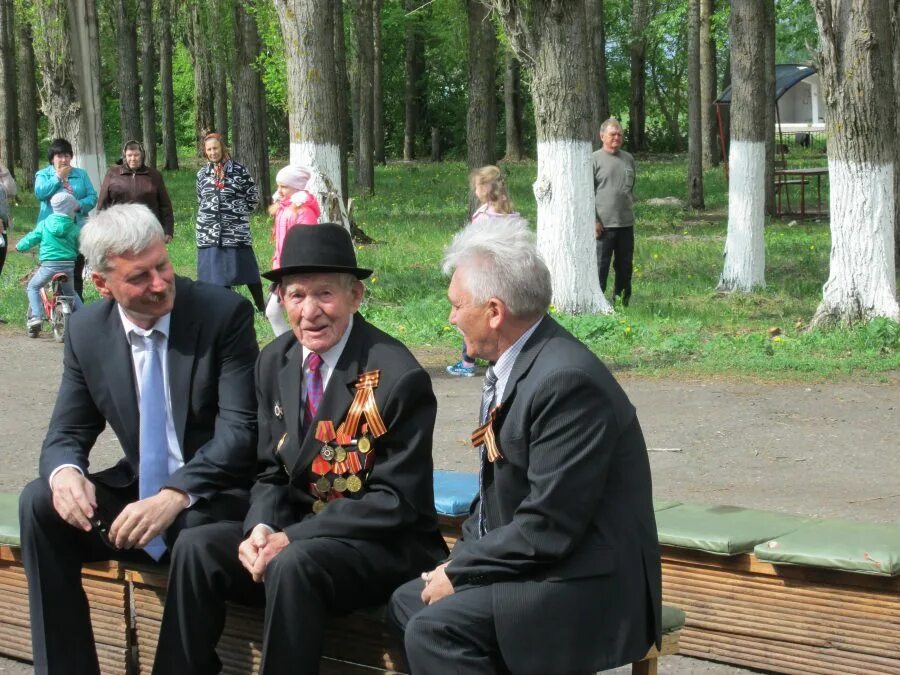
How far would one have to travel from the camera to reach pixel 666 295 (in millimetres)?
14711

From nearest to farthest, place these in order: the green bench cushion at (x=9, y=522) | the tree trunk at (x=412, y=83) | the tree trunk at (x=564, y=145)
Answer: the green bench cushion at (x=9, y=522)
the tree trunk at (x=564, y=145)
the tree trunk at (x=412, y=83)

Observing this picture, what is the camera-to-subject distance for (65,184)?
13.3 m

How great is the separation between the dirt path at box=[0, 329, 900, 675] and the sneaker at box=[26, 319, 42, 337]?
1.88 metres

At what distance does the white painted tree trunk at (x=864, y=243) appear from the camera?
11273 mm

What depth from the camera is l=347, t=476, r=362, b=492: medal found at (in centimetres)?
409

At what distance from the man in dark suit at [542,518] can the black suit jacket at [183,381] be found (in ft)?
3.87

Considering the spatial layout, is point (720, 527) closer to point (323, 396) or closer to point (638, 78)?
point (323, 396)

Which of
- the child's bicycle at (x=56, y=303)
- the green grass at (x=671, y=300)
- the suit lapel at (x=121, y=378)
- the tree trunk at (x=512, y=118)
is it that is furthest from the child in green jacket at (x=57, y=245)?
the tree trunk at (x=512, y=118)

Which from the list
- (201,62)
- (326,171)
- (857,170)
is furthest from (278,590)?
(201,62)

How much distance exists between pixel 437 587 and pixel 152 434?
138cm

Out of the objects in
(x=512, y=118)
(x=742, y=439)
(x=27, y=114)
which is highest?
(x=27, y=114)

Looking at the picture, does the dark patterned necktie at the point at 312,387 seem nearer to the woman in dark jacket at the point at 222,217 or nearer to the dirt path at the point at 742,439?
the dirt path at the point at 742,439

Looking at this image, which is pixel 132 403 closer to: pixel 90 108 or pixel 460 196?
pixel 90 108

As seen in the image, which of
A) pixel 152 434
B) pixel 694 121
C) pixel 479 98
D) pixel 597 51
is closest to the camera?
pixel 152 434
